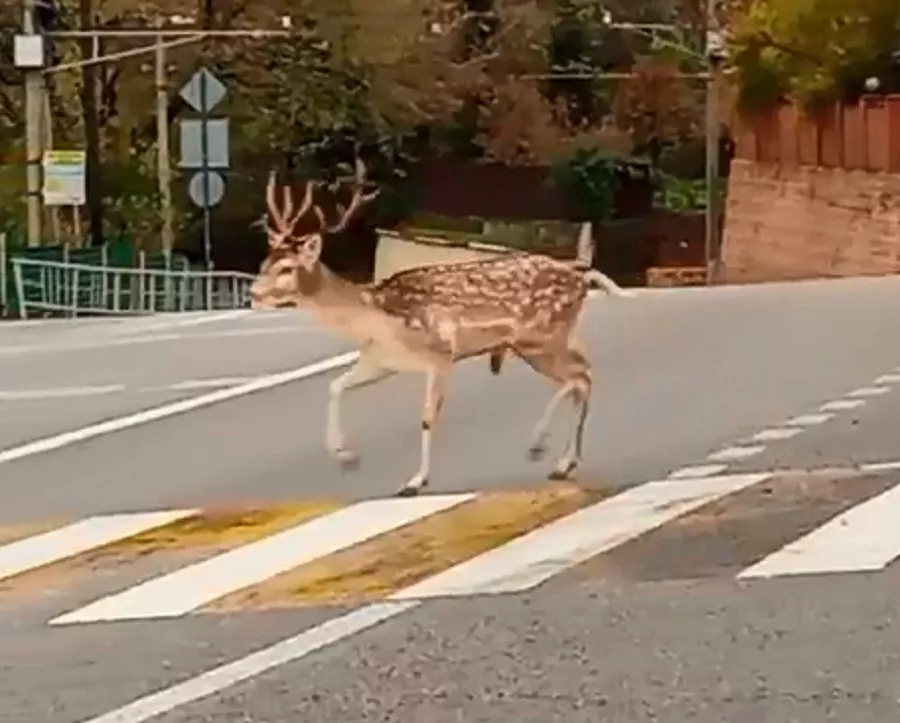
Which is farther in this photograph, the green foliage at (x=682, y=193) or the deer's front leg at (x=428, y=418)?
the green foliage at (x=682, y=193)

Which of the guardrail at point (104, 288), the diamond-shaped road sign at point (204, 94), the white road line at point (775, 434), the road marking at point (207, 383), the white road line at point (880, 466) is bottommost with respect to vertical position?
the guardrail at point (104, 288)

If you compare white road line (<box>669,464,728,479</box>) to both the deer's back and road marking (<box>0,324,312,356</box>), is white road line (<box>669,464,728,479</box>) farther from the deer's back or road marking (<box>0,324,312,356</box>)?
road marking (<box>0,324,312,356</box>)

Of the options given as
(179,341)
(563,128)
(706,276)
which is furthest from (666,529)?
(563,128)

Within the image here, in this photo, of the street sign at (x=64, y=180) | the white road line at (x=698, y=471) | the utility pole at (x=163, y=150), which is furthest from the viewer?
the street sign at (x=64, y=180)

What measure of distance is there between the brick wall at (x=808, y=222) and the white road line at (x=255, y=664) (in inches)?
554

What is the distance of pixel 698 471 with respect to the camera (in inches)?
226

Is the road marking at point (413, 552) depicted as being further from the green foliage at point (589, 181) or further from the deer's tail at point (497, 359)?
the green foliage at point (589, 181)

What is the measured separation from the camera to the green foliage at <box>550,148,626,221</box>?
1511 cm

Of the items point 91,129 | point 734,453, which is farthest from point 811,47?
point 734,453

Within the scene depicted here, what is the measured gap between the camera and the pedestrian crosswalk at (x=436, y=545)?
4668 millimetres

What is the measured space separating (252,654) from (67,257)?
37.1 ft

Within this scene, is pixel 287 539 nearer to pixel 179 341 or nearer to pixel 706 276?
pixel 179 341

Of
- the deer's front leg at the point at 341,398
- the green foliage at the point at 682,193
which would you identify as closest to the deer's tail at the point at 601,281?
the deer's front leg at the point at 341,398

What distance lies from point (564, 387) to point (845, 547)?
822 mm
